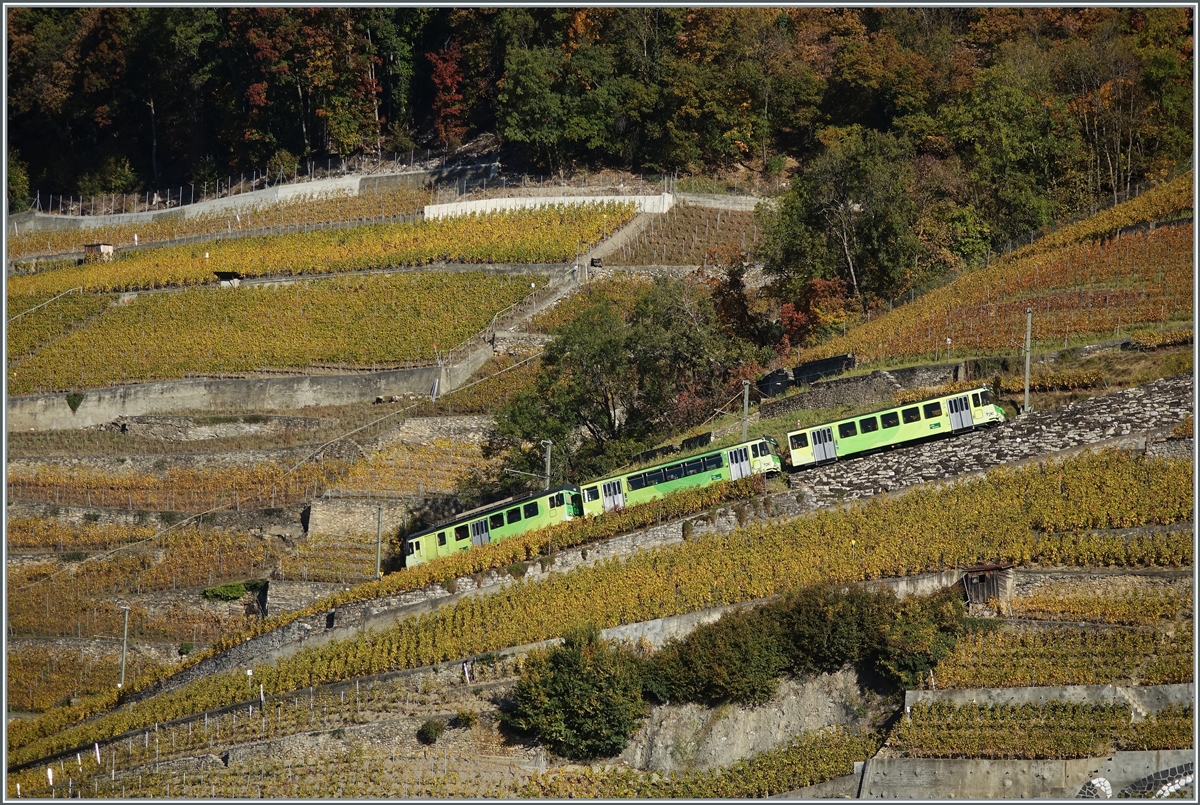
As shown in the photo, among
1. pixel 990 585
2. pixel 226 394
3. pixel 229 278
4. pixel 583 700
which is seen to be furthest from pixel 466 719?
pixel 229 278

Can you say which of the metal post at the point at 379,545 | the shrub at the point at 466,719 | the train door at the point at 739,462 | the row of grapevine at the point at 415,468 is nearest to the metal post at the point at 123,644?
the metal post at the point at 379,545

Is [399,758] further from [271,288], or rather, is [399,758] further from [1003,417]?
[271,288]

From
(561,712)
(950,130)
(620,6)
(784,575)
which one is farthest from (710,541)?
(620,6)

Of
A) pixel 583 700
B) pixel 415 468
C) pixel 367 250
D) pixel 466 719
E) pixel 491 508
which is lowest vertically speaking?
pixel 466 719

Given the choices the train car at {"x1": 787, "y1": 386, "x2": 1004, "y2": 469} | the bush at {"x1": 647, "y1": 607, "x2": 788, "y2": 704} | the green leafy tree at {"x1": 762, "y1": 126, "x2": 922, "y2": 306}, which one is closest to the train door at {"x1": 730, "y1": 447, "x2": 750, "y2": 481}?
the train car at {"x1": 787, "y1": 386, "x2": 1004, "y2": 469}

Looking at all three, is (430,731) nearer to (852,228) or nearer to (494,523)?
(494,523)

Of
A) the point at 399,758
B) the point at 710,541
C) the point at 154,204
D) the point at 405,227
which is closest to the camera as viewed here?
the point at 399,758

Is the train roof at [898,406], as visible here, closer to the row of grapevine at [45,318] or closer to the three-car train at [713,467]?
the three-car train at [713,467]
